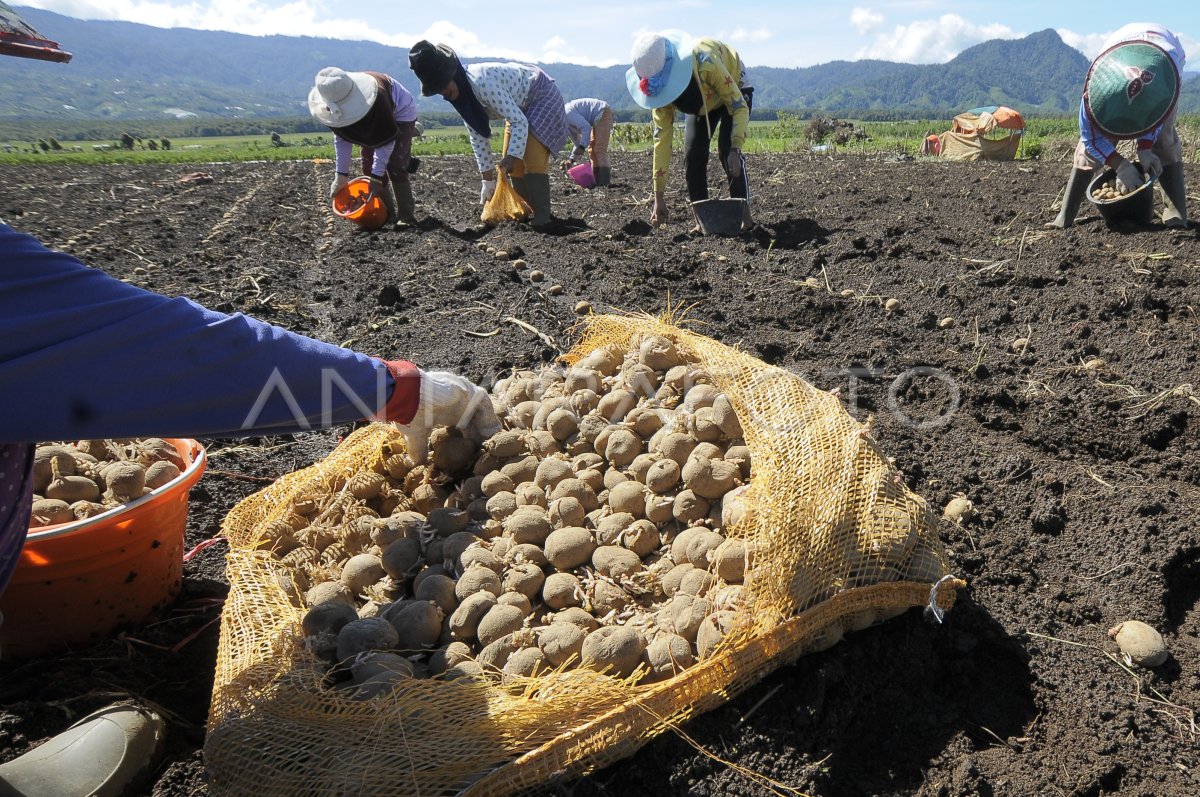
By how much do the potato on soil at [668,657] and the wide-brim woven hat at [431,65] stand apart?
19.5 ft

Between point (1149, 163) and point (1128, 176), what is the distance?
0.47ft

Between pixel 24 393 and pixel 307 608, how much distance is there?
1.02 meters

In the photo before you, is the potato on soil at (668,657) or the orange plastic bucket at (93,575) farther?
the orange plastic bucket at (93,575)

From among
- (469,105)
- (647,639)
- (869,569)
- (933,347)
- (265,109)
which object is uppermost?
(265,109)

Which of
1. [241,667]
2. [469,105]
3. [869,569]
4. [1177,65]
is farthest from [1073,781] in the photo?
[469,105]

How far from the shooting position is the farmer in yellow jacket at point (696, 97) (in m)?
6.00

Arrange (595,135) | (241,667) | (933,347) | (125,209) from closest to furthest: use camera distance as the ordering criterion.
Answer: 1. (241,667)
2. (933,347)
3. (595,135)
4. (125,209)

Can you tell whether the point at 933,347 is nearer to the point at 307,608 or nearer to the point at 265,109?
the point at 307,608

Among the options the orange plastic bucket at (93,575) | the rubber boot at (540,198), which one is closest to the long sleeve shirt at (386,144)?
the rubber boot at (540,198)

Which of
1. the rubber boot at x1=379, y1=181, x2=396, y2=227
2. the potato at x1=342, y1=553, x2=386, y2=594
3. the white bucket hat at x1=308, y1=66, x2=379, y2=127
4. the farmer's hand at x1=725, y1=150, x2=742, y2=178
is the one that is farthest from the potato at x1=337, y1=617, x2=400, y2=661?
the rubber boot at x1=379, y1=181, x2=396, y2=227

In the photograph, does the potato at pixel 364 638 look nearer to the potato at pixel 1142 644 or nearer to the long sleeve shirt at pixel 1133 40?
the potato at pixel 1142 644

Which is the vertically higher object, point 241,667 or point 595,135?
point 595,135

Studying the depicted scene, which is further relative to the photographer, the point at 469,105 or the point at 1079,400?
the point at 469,105

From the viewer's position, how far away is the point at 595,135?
10141 millimetres
